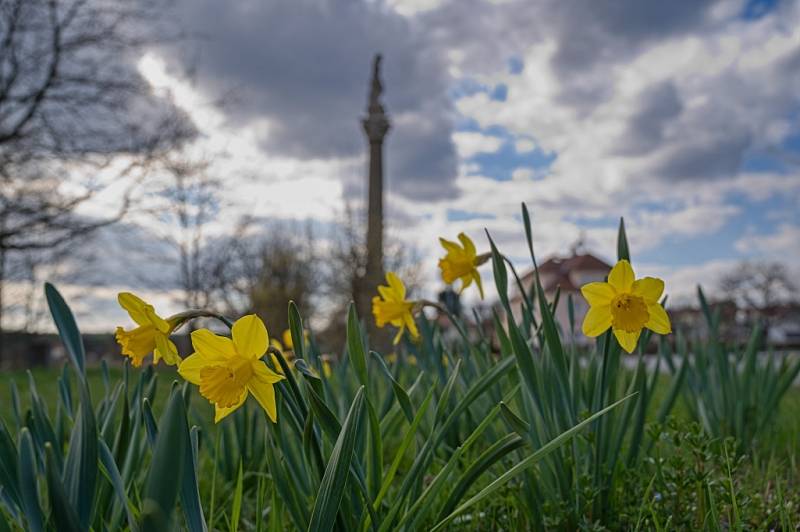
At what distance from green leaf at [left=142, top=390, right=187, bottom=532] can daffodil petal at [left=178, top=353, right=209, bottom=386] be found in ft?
1.14

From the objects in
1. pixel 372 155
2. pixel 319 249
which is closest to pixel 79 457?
pixel 372 155

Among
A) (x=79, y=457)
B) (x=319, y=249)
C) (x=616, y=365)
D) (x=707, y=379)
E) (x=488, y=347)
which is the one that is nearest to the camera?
(x=79, y=457)

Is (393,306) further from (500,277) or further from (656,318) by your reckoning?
(656,318)

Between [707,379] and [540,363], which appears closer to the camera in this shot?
[540,363]

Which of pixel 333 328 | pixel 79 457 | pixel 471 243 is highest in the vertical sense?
pixel 471 243

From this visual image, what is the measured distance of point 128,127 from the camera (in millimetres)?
8633

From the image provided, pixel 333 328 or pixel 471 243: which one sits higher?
pixel 471 243

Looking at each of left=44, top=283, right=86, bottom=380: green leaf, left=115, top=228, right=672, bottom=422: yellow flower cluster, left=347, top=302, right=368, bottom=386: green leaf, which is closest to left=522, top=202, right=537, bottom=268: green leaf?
left=115, top=228, right=672, bottom=422: yellow flower cluster

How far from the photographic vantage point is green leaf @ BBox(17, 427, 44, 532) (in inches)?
28.2

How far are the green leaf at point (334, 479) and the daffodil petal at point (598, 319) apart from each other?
517mm

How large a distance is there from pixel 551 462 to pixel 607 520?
0.21 m

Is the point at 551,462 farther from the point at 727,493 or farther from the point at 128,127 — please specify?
the point at 128,127

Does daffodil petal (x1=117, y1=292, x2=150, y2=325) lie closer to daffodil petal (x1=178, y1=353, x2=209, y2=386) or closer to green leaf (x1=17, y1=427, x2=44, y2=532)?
daffodil petal (x1=178, y1=353, x2=209, y2=386)

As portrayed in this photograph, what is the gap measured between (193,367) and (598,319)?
737 millimetres
